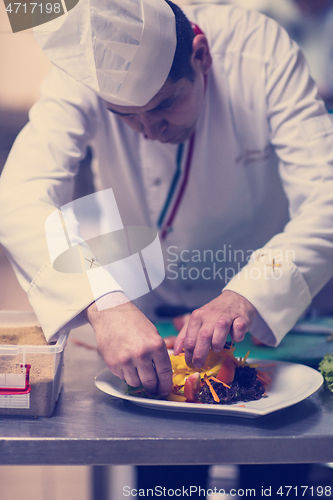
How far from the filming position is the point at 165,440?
49 cm

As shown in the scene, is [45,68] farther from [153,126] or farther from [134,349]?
[134,349]

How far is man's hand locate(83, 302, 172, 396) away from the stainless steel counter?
5cm

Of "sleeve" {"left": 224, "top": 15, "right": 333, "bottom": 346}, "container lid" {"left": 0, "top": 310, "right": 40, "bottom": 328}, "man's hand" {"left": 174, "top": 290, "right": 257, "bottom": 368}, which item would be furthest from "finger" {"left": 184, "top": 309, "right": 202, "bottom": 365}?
"container lid" {"left": 0, "top": 310, "right": 40, "bottom": 328}

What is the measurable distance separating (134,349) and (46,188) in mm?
333

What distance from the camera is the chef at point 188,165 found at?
604 mm

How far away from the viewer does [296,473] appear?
750mm

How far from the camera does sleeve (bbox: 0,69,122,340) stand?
0.62 meters

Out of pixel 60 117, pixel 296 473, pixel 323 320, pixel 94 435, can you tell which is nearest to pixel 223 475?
pixel 296 473

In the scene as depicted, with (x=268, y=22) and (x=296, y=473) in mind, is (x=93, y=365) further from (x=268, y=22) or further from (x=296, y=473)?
(x=268, y=22)

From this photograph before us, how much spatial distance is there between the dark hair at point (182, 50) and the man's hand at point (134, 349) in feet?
1.22

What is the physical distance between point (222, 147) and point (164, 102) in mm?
146

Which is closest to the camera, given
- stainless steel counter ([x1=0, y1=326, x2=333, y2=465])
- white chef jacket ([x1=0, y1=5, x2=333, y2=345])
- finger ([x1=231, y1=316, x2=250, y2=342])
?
stainless steel counter ([x1=0, y1=326, x2=333, y2=465])

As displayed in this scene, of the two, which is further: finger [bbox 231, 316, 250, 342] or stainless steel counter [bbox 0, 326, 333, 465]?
finger [bbox 231, 316, 250, 342]

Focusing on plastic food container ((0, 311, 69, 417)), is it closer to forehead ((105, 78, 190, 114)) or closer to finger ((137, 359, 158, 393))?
finger ((137, 359, 158, 393))
